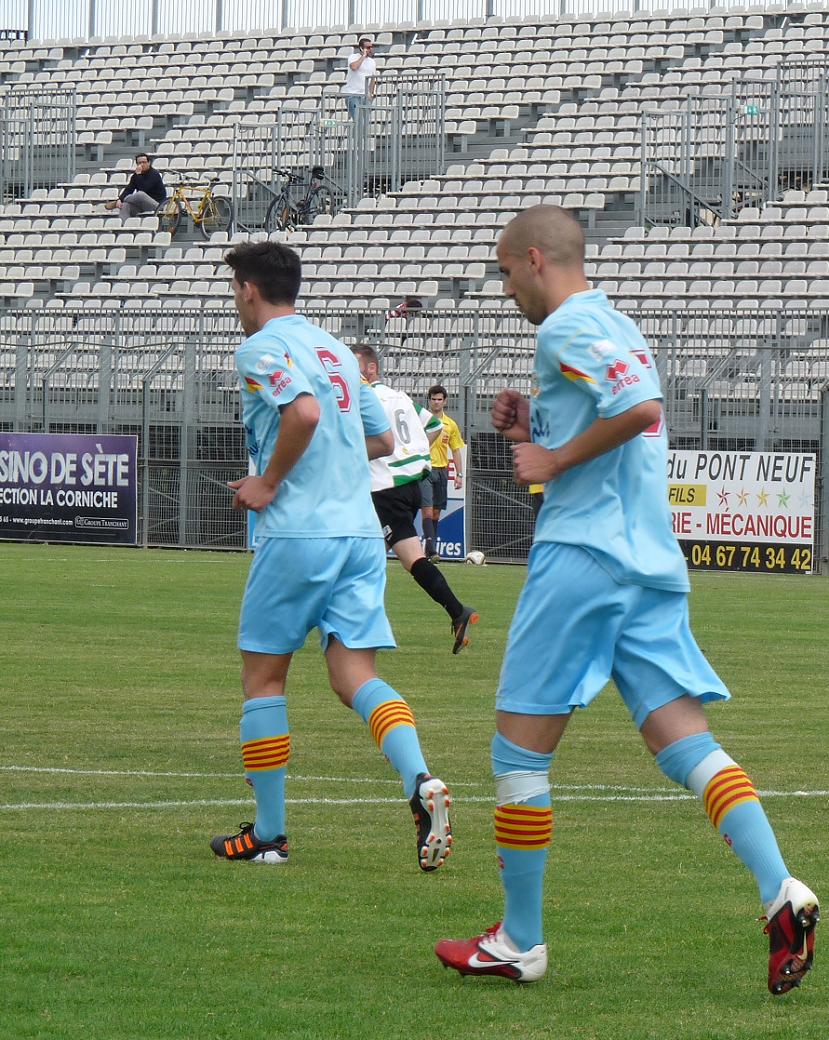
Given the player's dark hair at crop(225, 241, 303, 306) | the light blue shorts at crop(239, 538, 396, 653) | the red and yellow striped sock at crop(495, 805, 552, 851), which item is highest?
the player's dark hair at crop(225, 241, 303, 306)

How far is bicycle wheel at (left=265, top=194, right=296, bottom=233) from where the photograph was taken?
34.0 meters

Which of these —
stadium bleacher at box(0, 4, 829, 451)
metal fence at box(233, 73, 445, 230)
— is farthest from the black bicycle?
stadium bleacher at box(0, 4, 829, 451)

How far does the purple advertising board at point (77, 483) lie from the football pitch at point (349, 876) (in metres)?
14.6

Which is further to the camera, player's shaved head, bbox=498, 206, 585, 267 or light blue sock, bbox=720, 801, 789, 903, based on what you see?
player's shaved head, bbox=498, 206, 585, 267

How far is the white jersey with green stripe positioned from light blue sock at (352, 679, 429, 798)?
7.24m

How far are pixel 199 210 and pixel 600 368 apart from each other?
103 ft

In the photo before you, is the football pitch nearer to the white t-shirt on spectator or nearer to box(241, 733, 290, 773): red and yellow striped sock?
box(241, 733, 290, 773): red and yellow striped sock

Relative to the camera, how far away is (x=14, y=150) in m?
39.5

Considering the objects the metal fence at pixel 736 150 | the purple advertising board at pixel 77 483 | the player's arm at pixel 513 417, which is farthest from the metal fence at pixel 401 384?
the player's arm at pixel 513 417

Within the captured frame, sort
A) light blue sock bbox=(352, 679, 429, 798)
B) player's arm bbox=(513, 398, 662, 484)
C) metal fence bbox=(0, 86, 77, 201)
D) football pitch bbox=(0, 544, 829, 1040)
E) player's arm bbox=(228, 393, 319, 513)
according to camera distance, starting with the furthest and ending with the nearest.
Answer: metal fence bbox=(0, 86, 77, 201) → player's arm bbox=(228, 393, 319, 513) → light blue sock bbox=(352, 679, 429, 798) → player's arm bbox=(513, 398, 662, 484) → football pitch bbox=(0, 544, 829, 1040)

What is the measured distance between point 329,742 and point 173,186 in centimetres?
2868

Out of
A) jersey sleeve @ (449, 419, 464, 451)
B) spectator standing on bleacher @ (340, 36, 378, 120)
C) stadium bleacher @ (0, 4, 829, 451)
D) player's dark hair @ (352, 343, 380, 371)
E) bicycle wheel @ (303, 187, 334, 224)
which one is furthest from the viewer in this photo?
spectator standing on bleacher @ (340, 36, 378, 120)

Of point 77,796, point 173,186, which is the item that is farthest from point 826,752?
point 173,186

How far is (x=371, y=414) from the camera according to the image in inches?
262
